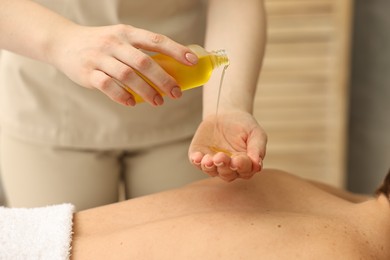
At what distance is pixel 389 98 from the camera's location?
2904mm

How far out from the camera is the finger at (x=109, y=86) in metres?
1.14

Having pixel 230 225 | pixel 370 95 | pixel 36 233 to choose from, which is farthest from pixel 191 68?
pixel 370 95

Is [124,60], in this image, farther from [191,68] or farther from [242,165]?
[242,165]

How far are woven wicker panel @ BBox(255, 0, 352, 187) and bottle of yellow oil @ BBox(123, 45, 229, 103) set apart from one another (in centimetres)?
152

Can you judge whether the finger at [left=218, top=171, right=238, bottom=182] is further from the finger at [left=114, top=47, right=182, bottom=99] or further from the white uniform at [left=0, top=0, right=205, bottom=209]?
the white uniform at [left=0, top=0, right=205, bottom=209]

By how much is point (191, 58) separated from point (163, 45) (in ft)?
0.18

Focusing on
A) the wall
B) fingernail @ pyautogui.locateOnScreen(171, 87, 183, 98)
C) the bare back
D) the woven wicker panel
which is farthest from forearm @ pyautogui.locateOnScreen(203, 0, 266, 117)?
the wall

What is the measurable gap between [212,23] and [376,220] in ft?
1.97

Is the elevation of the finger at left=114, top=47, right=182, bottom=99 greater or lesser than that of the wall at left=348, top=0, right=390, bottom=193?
greater

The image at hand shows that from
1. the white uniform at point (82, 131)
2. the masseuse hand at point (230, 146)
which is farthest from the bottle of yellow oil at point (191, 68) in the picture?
the white uniform at point (82, 131)

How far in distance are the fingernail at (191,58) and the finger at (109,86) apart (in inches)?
4.9

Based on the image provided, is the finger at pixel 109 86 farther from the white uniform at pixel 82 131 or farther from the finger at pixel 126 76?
the white uniform at pixel 82 131

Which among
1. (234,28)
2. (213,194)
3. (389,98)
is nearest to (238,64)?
(234,28)

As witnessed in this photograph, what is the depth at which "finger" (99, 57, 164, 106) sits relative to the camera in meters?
1.12
